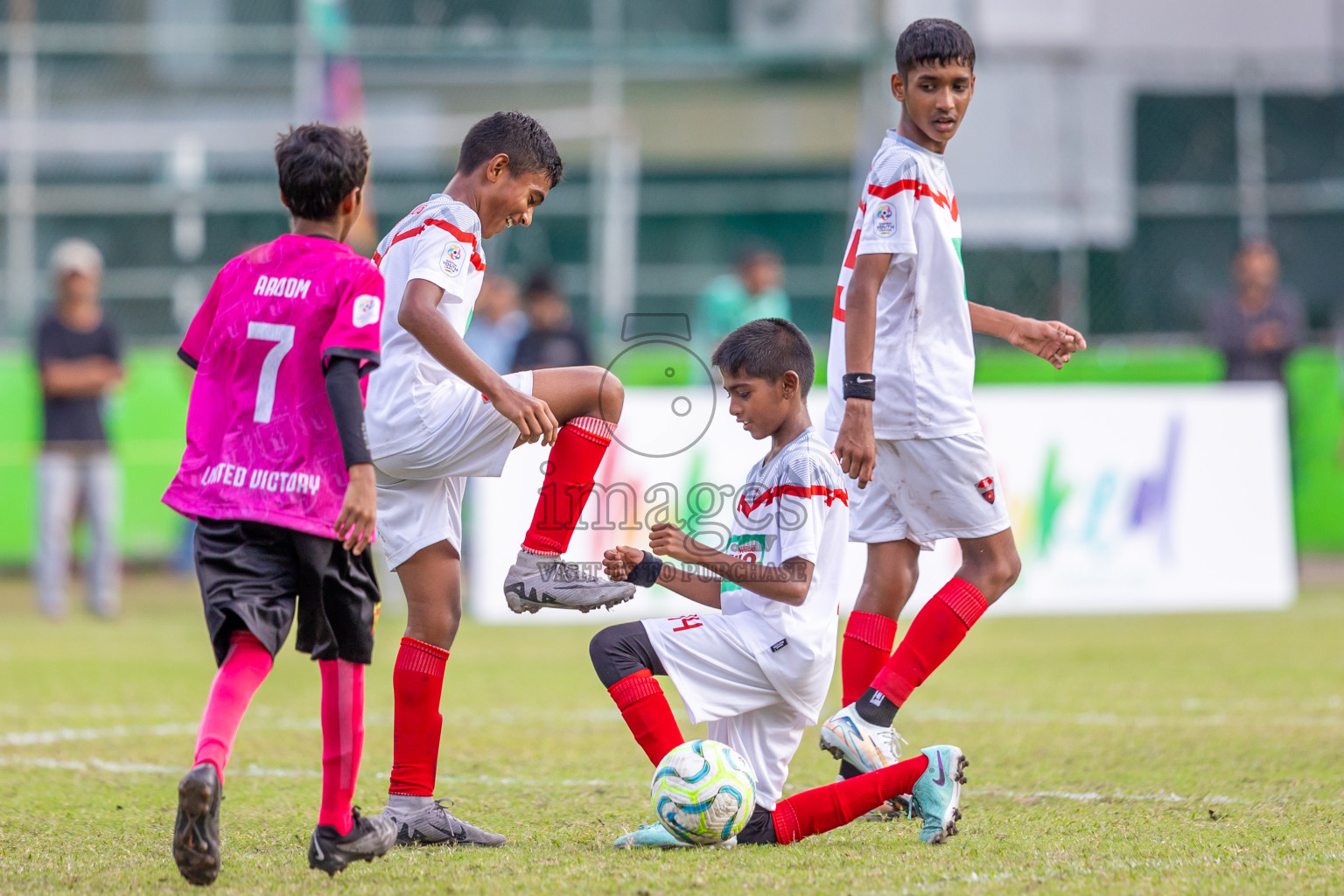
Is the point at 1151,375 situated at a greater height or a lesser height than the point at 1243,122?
lesser

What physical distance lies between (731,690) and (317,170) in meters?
1.59

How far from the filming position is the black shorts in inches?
140

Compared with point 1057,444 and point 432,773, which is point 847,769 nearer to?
point 432,773

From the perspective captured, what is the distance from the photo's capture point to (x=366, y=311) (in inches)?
139

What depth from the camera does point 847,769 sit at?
14.1ft

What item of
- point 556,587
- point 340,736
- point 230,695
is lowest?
point 340,736

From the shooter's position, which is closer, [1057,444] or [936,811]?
[936,811]

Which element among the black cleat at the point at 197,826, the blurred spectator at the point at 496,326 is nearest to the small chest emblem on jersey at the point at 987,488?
the black cleat at the point at 197,826

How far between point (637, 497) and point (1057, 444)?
2.82 metres

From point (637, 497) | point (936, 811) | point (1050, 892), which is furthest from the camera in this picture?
point (637, 497)

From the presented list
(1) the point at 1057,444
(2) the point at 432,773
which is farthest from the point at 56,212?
(2) the point at 432,773

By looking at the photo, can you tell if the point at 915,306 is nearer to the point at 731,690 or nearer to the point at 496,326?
the point at 731,690

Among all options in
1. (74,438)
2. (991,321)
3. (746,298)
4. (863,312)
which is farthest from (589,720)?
(74,438)

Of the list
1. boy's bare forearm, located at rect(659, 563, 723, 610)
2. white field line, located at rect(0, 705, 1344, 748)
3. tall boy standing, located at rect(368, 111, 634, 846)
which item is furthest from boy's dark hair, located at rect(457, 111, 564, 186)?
white field line, located at rect(0, 705, 1344, 748)
